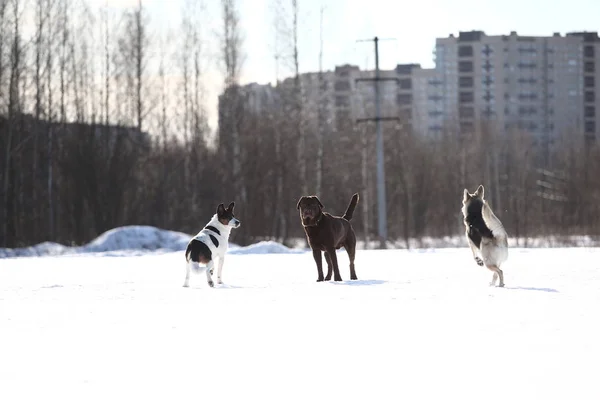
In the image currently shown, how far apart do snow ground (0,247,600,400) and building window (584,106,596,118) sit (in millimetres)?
115484

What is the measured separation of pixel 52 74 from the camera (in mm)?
38188

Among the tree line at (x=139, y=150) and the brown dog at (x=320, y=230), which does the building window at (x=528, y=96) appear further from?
the brown dog at (x=320, y=230)

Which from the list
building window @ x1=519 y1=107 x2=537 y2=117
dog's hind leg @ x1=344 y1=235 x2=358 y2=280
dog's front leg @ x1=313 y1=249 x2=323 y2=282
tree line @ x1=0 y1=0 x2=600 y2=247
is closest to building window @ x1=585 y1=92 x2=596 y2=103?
building window @ x1=519 y1=107 x2=537 y2=117

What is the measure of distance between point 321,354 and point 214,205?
1282 inches

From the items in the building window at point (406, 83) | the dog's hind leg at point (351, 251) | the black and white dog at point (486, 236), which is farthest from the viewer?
the building window at point (406, 83)

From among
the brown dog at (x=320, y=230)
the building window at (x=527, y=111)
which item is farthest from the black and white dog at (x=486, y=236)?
the building window at (x=527, y=111)

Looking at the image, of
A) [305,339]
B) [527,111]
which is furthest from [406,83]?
[305,339]

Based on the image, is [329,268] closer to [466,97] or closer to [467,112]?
[467,112]

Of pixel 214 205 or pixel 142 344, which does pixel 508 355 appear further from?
pixel 214 205

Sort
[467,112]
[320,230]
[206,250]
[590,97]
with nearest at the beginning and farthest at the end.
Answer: [206,250], [320,230], [467,112], [590,97]

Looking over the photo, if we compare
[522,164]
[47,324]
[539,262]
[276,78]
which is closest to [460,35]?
[522,164]

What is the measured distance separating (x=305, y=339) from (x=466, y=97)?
11844cm

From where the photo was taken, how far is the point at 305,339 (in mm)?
7871

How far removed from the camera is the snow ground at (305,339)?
19.4 feet
